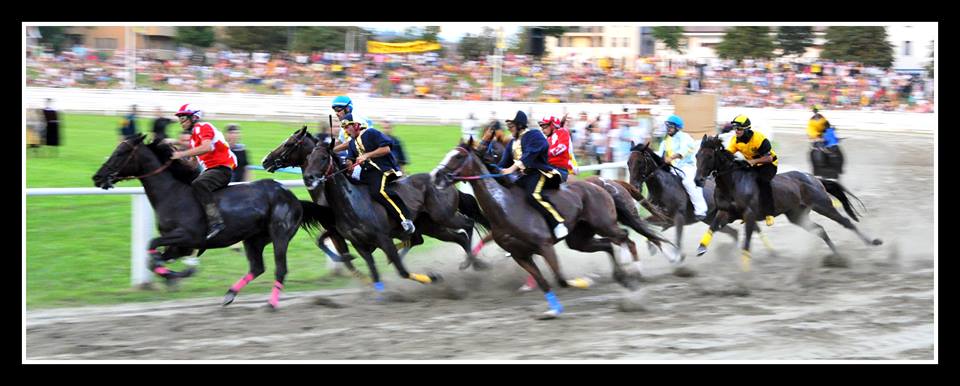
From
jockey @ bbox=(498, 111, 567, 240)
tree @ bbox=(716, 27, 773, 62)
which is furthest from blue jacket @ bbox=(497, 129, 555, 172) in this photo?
tree @ bbox=(716, 27, 773, 62)

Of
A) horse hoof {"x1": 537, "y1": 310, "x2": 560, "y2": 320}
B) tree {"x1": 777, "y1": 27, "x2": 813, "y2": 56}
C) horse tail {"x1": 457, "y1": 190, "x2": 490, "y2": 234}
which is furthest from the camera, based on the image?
tree {"x1": 777, "y1": 27, "x2": 813, "y2": 56}

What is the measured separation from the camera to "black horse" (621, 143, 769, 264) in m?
13.6

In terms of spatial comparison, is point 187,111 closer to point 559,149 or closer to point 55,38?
point 559,149

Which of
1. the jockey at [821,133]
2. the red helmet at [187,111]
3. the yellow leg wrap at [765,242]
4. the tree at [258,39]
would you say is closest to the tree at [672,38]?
the tree at [258,39]

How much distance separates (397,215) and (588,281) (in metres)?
2.27

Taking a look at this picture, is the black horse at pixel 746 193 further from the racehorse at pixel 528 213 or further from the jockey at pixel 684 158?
the racehorse at pixel 528 213

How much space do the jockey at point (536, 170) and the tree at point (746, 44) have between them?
2627cm

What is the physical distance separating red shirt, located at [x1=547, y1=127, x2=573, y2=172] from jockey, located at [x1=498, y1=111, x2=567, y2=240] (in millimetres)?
223

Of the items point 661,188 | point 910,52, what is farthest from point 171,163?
point 910,52

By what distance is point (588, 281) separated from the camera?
38.7 ft

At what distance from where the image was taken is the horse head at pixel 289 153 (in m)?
10.6

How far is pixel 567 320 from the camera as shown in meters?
10.1

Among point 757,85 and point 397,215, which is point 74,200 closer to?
point 397,215

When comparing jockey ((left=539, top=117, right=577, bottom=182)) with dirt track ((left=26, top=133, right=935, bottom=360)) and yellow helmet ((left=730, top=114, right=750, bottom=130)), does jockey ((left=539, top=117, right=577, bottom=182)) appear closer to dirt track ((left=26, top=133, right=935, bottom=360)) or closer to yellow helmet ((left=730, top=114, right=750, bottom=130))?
dirt track ((left=26, top=133, right=935, bottom=360))
